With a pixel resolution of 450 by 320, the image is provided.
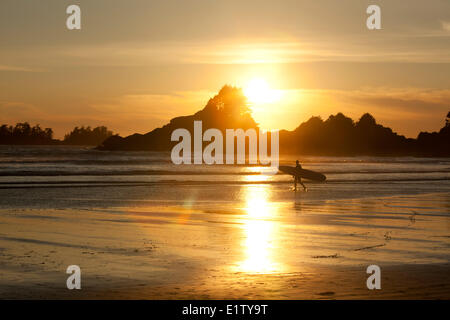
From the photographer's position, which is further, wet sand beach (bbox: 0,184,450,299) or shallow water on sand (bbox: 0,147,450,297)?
shallow water on sand (bbox: 0,147,450,297)

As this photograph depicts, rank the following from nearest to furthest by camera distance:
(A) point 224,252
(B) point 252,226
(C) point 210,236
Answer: (A) point 224,252 → (C) point 210,236 → (B) point 252,226

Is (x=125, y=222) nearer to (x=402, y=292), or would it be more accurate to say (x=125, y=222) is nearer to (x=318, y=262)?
(x=318, y=262)

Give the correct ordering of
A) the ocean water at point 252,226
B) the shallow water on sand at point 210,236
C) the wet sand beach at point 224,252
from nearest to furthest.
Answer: the wet sand beach at point 224,252 → the shallow water on sand at point 210,236 → the ocean water at point 252,226

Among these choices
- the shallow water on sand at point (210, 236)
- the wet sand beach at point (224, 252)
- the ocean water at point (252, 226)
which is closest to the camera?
the wet sand beach at point (224, 252)

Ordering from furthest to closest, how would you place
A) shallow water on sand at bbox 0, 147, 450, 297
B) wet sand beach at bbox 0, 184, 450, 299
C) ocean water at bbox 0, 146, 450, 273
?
1. ocean water at bbox 0, 146, 450, 273
2. shallow water on sand at bbox 0, 147, 450, 297
3. wet sand beach at bbox 0, 184, 450, 299

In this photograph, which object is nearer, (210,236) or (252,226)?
(210,236)

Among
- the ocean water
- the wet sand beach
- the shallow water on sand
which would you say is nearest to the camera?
the wet sand beach

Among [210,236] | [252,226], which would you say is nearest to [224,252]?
[210,236]

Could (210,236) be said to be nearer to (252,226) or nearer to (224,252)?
(252,226)

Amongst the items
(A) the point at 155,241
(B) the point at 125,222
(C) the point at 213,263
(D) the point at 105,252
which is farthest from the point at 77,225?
(C) the point at 213,263

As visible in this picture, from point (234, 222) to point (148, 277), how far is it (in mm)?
9931

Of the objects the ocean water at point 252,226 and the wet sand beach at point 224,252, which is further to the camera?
the ocean water at point 252,226

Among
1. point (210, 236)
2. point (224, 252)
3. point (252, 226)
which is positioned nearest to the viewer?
point (224, 252)

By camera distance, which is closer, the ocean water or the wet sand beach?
the wet sand beach
